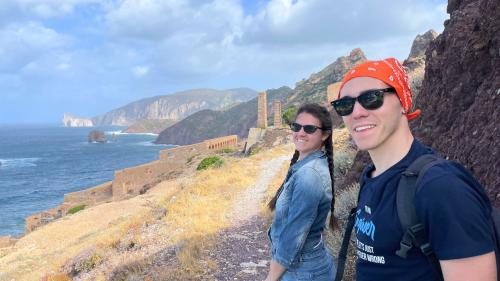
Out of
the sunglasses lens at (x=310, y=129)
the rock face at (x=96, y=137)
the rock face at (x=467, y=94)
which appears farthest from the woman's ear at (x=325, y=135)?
the rock face at (x=96, y=137)

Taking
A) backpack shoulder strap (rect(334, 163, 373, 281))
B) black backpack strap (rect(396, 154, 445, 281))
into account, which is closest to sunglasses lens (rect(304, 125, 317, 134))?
backpack shoulder strap (rect(334, 163, 373, 281))

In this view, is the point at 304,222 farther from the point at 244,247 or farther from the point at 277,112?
the point at 277,112

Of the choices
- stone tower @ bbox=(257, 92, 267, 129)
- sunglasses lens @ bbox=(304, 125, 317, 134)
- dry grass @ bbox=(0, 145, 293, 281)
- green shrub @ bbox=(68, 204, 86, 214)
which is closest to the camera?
sunglasses lens @ bbox=(304, 125, 317, 134)

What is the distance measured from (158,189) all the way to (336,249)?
2398 cm

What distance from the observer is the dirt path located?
7.51m

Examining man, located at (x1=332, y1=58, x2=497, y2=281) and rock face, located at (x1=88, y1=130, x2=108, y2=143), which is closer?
man, located at (x1=332, y1=58, x2=497, y2=281)

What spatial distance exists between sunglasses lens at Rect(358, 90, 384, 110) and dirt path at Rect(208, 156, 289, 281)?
18.5ft

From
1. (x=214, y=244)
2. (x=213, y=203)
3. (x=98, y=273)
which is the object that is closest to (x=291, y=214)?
(x=214, y=244)

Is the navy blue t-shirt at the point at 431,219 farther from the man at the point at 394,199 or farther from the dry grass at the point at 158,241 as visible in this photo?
the dry grass at the point at 158,241

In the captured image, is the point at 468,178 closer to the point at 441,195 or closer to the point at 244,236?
the point at 441,195

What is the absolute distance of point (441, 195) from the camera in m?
1.58

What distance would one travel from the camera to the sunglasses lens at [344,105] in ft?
7.04

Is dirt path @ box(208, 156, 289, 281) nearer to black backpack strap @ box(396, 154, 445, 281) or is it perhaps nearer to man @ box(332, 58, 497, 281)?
man @ box(332, 58, 497, 281)

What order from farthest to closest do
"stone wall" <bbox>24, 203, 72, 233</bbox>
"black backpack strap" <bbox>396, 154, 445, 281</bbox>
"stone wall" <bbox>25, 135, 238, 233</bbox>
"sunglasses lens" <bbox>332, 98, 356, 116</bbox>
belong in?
"stone wall" <bbox>25, 135, 238, 233</bbox>
"stone wall" <bbox>24, 203, 72, 233</bbox>
"sunglasses lens" <bbox>332, 98, 356, 116</bbox>
"black backpack strap" <bbox>396, 154, 445, 281</bbox>
